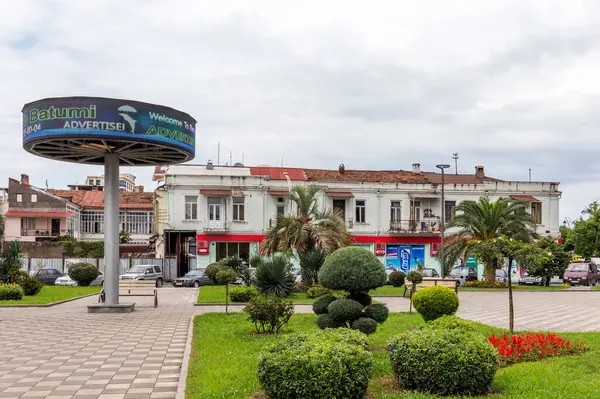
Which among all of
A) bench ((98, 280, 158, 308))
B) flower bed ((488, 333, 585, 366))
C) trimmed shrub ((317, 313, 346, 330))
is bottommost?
bench ((98, 280, 158, 308))

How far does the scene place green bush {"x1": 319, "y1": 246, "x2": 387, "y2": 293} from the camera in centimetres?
1114

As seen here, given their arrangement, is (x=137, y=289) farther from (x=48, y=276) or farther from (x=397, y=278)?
(x=48, y=276)

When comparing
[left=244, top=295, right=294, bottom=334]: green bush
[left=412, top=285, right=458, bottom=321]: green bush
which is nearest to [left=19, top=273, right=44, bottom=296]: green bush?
[left=244, top=295, right=294, bottom=334]: green bush

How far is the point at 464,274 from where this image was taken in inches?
1567

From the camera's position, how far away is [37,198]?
2383 inches

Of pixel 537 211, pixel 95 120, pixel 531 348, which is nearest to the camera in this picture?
pixel 531 348

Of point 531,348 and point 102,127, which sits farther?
point 102,127

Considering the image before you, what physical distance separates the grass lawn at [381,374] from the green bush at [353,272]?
115cm

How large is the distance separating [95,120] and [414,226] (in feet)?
99.8

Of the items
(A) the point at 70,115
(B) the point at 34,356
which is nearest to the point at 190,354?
(B) the point at 34,356

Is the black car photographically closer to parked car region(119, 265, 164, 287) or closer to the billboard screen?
parked car region(119, 265, 164, 287)

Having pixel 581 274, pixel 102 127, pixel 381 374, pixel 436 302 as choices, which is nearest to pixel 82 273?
pixel 102 127

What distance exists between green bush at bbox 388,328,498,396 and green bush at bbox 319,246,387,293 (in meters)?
3.76

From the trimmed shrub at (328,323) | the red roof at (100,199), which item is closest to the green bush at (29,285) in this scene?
the trimmed shrub at (328,323)
